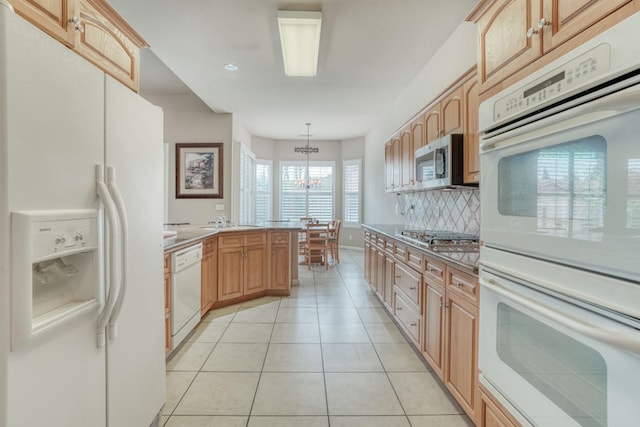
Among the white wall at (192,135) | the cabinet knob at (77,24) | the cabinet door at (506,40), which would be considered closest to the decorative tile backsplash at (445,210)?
the cabinet door at (506,40)

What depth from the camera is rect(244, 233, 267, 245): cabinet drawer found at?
12.6 feet

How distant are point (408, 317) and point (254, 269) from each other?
2.04m

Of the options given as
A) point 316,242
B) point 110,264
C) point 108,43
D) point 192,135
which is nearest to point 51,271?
point 110,264

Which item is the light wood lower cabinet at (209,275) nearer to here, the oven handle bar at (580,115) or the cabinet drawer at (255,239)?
the cabinet drawer at (255,239)

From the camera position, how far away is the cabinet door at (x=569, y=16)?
2.91 feet

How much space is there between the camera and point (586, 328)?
0.82 meters

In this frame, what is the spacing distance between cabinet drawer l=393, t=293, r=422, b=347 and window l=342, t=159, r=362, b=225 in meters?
5.10

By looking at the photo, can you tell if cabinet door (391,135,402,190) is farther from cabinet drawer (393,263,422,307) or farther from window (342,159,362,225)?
window (342,159,362,225)

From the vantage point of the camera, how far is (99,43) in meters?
1.34

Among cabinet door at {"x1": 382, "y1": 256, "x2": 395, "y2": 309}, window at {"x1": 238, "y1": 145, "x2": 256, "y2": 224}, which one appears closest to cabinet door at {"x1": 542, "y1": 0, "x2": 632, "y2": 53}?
cabinet door at {"x1": 382, "y1": 256, "x2": 395, "y2": 309}

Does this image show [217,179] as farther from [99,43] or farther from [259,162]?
[99,43]

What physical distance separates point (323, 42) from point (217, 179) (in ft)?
9.92

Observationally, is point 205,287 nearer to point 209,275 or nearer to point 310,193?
point 209,275

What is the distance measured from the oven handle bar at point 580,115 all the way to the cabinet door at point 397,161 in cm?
261
